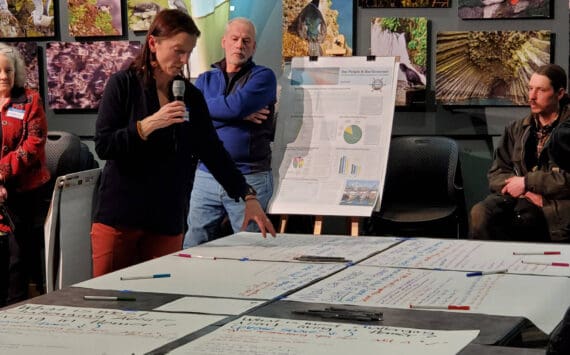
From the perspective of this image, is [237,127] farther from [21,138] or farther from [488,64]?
[488,64]

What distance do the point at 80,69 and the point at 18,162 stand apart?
166cm

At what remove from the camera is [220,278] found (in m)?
2.64

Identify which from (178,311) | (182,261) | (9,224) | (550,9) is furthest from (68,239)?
(550,9)

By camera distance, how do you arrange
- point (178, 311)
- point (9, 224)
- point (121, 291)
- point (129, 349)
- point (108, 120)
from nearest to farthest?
point (129, 349) < point (178, 311) < point (121, 291) < point (108, 120) < point (9, 224)

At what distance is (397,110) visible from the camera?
Answer: 6074mm

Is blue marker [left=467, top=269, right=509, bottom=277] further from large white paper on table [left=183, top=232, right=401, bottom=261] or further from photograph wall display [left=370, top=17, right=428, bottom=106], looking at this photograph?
photograph wall display [left=370, top=17, right=428, bottom=106]

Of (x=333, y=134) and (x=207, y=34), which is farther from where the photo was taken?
(x=207, y=34)

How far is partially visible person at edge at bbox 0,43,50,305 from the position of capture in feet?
17.0

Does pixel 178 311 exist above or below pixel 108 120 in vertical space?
below

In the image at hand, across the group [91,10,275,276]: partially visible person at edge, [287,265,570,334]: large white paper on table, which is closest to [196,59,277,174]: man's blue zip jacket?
[91,10,275,276]: partially visible person at edge

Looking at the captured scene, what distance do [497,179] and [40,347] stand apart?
12.9ft

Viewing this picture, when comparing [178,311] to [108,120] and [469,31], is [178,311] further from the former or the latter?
[469,31]

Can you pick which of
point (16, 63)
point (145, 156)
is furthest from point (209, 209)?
point (145, 156)

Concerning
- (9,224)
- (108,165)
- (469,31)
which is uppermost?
(469,31)
